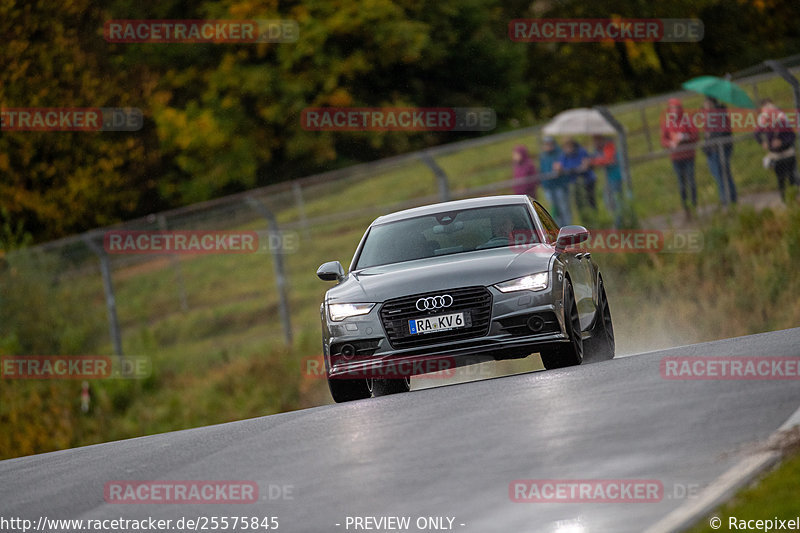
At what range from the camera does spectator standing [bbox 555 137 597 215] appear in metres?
23.0

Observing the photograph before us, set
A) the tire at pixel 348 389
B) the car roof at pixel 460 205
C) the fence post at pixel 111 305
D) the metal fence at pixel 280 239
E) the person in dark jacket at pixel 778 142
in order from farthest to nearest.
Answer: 1. the fence post at pixel 111 305
2. the metal fence at pixel 280 239
3. the person in dark jacket at pixel 778 142
4. the car roof at pixel 460 205
5. the tire at pixel 348 389

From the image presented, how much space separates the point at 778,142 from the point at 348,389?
10509mm

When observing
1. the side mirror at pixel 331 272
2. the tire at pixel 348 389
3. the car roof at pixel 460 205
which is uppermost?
the car roof at pixel 460 205

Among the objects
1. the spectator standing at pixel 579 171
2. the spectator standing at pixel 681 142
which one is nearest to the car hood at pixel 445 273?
the spectator standing at pixel 681 142

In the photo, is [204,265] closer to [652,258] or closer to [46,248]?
[46,248]

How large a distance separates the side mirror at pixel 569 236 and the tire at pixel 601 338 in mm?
1088

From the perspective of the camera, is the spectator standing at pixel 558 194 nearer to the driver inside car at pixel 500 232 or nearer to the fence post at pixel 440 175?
the fence post at pixel 440 175

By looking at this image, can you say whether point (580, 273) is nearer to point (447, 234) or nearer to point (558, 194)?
point (447, 234)

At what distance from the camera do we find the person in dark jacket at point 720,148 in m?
21.7

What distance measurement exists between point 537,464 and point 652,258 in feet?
46.5

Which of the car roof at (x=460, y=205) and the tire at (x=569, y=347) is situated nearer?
the tire at (x=569, y=347)

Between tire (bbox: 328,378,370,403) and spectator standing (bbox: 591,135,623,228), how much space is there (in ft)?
33.1

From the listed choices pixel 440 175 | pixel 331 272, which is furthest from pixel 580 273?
pixel 440 175

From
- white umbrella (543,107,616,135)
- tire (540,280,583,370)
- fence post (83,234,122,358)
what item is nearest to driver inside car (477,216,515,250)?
tire (540,280,583,370)
